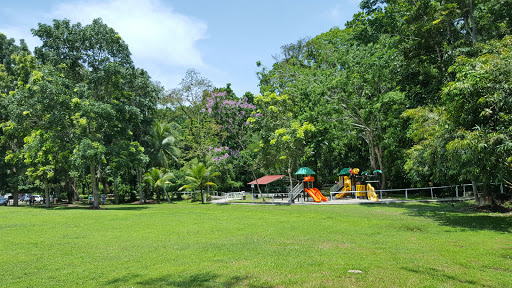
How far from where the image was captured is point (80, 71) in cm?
3006

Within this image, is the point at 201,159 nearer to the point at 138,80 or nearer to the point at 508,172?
the point at 138,80

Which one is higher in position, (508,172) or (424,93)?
(424,93)

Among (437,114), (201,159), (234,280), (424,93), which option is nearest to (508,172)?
(437,114)

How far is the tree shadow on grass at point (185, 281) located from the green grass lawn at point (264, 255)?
2 cm

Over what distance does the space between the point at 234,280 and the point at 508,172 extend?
399 inches

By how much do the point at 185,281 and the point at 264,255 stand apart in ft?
7.70

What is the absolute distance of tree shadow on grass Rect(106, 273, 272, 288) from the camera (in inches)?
217

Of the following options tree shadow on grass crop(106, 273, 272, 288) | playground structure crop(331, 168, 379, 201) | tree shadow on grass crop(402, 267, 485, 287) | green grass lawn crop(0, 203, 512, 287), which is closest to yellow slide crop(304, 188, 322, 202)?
playground structure crop(331, 168, 379, 201)

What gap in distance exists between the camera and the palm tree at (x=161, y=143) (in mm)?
40812

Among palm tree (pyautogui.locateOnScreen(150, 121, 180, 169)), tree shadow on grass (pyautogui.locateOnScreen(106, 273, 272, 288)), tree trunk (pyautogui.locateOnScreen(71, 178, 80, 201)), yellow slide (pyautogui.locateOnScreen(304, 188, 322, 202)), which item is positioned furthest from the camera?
palm tree (pyautogui.locateOnScreen(150, 121, 180, 169))

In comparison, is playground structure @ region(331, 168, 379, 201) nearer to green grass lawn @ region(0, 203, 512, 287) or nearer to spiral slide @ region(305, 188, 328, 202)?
spiral slide @ region(305, 188, 328, 202)

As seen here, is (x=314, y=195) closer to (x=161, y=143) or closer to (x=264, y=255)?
(x=264, y=255)

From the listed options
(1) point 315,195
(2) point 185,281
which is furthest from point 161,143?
(2) point 185,281

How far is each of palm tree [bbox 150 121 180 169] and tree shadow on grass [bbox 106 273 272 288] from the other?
35886 mm
